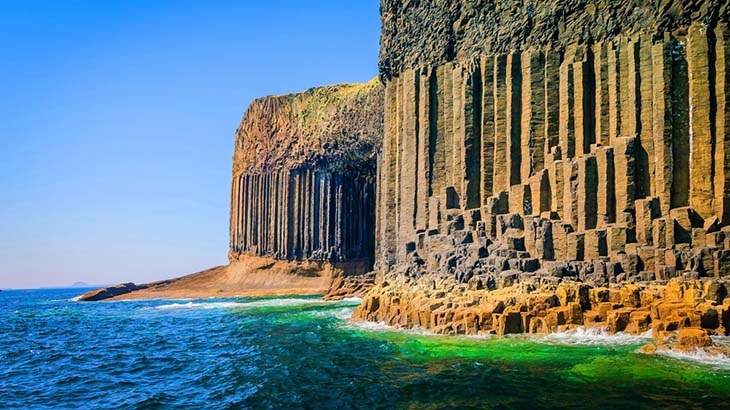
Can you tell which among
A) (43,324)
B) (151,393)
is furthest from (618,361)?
(43,324)

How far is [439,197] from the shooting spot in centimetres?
3475

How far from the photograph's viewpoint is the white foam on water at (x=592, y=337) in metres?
21.1

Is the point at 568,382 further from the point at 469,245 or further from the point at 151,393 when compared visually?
the point at 469,245

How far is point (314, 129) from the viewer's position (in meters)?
63.6

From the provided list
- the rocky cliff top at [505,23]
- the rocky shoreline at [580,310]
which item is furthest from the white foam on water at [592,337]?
the rocky cliff top at [505,23]

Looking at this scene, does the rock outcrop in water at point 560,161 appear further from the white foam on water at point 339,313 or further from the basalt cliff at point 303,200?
the basalt cliff at point 303,200

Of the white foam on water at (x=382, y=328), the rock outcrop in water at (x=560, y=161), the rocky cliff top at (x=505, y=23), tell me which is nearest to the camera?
the rock outcrop in water at (x=560, y=161)

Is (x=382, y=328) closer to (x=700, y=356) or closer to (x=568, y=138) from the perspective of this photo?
(x=568, y=138)

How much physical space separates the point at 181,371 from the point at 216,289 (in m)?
47.1

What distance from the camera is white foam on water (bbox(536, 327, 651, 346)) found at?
831 inches

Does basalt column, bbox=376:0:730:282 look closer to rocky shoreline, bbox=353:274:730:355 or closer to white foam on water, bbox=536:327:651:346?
rocky shoreline, bbox=353:274:730:355

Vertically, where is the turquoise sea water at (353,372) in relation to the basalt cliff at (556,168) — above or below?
below

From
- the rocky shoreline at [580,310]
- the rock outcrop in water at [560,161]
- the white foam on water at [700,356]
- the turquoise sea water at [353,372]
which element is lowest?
the turquoise sea water at [353,372]

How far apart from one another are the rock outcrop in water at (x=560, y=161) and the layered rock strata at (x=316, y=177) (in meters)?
19.3
